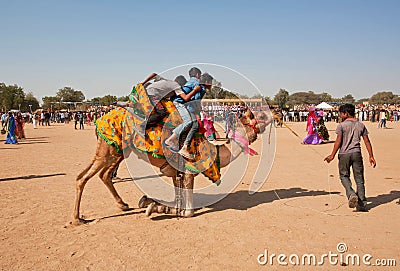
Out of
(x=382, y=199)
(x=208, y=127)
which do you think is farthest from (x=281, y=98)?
(x=382, y=199)

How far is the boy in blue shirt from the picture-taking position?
6094 millimetres

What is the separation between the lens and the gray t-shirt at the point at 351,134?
658cm

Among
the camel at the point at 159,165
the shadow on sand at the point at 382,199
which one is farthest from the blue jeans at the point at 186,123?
the shadow on sand at the point at 382,199

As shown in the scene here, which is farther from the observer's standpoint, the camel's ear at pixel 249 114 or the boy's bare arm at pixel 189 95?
the camel's ear at pixel 249 114

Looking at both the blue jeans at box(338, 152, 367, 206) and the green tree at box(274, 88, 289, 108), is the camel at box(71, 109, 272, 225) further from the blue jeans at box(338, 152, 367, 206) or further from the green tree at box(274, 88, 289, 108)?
the green tree at box(274, 88, 289, 108)

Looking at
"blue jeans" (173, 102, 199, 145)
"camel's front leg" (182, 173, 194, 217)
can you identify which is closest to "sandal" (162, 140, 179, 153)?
"blue jeans" (173, 102, 199, 145)

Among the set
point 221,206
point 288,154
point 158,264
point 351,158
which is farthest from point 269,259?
point 288,154

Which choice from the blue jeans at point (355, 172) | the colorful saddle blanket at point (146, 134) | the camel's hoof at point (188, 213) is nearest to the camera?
the colorful saddle blanket at point (146, 134)

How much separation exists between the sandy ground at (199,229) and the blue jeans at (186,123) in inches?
61.2

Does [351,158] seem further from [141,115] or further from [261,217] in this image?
[141,115]

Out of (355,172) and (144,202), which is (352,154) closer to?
(355,172)

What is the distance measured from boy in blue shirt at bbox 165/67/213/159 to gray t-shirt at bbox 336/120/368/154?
283 cm

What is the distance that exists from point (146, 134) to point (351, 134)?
3.93m

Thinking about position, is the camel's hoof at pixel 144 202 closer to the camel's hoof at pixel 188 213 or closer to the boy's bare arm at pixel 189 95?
the camel's hoof at pixel 188 213
